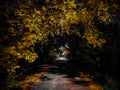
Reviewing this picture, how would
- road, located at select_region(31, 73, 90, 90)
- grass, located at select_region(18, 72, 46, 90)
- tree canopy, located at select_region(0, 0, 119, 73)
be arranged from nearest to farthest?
tree canopy, located at select_region(0, 0, 119, 73) → road, located at select_region(31, 73, 90, 90) → grass, located at select_region(18, 72, 46, 90)

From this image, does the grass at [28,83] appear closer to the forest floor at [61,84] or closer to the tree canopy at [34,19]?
the forest floor at [61,84]

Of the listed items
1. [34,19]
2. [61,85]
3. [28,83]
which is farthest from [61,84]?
[34,19]

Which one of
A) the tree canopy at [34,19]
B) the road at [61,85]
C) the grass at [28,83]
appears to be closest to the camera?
the tree canopy at [34,19]

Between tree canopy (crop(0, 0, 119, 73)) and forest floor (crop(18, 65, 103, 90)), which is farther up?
tree canopy (crop(0, 0, 119, 73))

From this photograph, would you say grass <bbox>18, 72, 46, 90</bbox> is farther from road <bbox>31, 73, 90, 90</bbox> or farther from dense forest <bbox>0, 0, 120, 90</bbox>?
dense forest <bbox>0, 0, 120, 90</bbox>

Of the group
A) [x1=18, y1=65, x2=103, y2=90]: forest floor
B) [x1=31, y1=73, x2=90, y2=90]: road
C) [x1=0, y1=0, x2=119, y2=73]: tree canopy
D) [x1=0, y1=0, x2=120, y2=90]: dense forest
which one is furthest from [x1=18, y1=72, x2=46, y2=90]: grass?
[x1=0, y1=0, x2=119, y2=73]: tree canopy

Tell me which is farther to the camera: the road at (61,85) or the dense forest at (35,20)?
the road at (61,85)

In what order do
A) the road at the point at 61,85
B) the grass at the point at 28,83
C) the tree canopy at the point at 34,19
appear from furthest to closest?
the grass at the point at 28,83 → the road at the point at 61,85 → the tree canopy at the point at 34,19

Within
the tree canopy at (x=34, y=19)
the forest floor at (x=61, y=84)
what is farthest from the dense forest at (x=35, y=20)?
the forest floor at (x=61, y=84)

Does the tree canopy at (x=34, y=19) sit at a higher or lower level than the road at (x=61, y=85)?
higher

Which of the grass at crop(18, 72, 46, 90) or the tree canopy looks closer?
the tree canopy

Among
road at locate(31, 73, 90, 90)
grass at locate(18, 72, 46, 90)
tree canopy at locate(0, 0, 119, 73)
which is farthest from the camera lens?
grass at locate(18, 72, 46, 90)

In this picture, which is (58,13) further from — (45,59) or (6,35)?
(45,59)

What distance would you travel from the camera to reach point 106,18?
1205 centimetres
